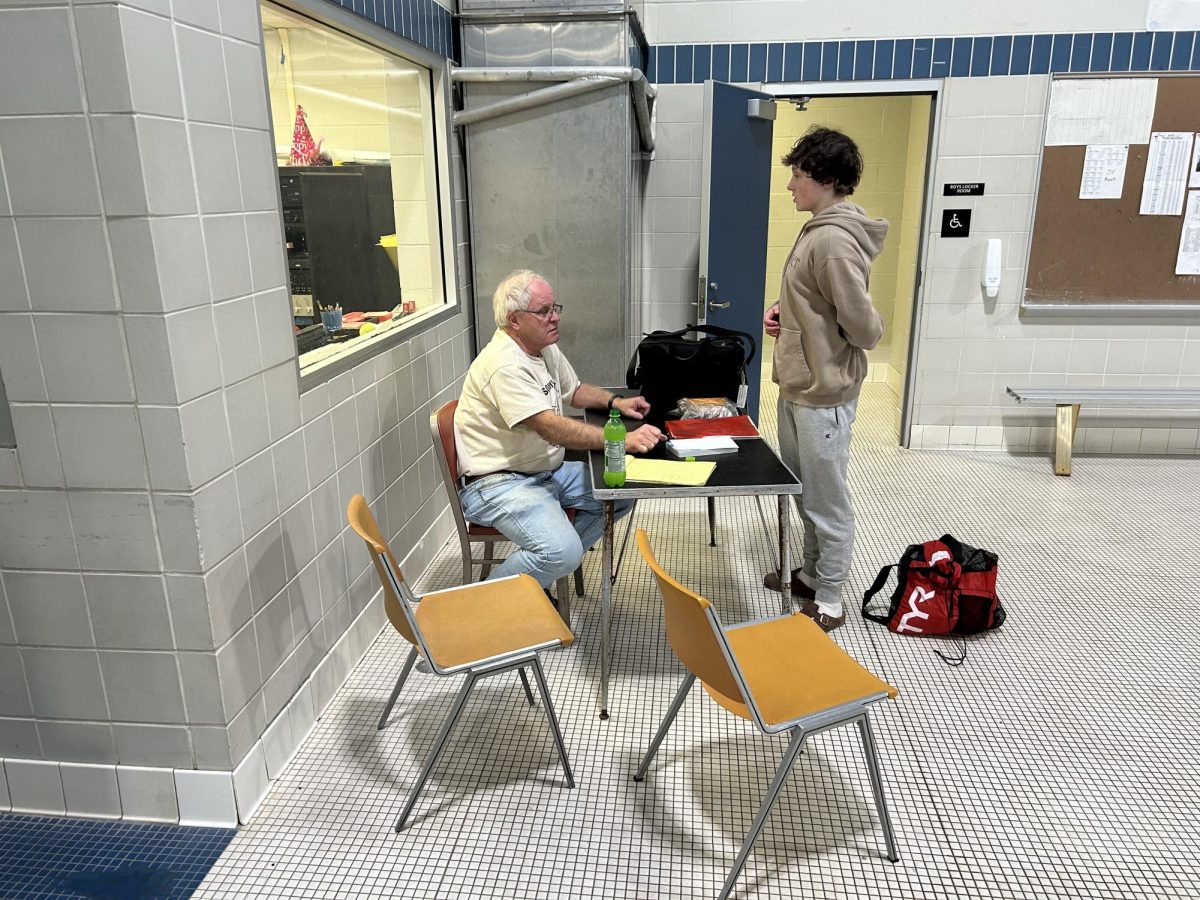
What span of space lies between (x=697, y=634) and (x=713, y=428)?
1190mm

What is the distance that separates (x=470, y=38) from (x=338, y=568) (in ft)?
8.19

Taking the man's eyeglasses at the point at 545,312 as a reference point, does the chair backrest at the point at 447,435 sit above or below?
below

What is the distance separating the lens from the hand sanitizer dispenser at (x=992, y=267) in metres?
4.73

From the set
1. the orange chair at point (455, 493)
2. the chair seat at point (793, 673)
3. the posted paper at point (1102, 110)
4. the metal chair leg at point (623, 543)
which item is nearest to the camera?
the chair seat at point (793, 673)

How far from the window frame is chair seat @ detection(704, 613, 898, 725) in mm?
1441

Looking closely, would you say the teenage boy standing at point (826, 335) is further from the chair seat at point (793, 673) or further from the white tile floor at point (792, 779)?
the chair seat at point (793, 673)

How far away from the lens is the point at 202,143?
1931 mm

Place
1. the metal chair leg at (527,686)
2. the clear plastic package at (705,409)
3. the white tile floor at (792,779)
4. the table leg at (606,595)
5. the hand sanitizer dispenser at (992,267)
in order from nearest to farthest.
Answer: the white tile floor at (792,779) < the table leg at (606,595) < the metal chair leg at (527,686) < the clear plastic package at (705,409) < the hand sanitizer dispenser at (992,267)

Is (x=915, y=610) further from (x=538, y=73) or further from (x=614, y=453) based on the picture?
(x=538, y=73)

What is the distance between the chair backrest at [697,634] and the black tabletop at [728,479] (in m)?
0.40

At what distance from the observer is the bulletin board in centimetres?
459

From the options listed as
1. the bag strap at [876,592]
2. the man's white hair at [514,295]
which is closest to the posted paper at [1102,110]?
the bag strap at [876,592]

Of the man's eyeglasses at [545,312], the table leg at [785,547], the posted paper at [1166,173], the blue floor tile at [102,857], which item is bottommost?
the blue floor tile at [102,857]

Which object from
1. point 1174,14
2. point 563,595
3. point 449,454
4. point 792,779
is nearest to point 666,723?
point 792,779
